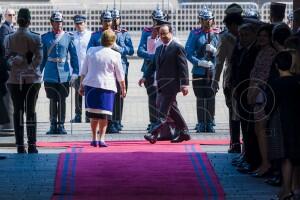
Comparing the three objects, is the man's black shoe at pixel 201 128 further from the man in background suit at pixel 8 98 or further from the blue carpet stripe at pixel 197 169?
the man in background suit at pixel 8 98

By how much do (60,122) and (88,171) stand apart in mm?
4456

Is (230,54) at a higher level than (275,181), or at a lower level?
higher

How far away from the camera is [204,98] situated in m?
19.4

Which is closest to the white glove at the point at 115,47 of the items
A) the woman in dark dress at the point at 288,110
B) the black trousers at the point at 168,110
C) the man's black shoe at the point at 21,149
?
the black trousers at the point at 168,110

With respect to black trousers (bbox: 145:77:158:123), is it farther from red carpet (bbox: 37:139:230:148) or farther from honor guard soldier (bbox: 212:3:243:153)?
honor guard soldier (bbox: 212:3:243:153)

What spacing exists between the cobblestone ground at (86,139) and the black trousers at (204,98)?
0.32 metres

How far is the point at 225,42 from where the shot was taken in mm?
16312

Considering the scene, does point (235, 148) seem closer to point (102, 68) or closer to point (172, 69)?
point (172, 69)

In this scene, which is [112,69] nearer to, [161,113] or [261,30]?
[161,113]

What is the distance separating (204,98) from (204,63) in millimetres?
700

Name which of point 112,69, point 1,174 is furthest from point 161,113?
point 1,174

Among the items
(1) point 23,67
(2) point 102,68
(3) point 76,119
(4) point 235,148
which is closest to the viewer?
(1) point 23,67

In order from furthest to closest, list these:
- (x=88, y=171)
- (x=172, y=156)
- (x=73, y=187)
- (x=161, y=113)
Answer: (x=161, y=113) → (x=172, y=156) → (x=88, y=171) → (x=73, y=187)

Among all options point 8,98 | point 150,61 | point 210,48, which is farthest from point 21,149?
point 210,48
